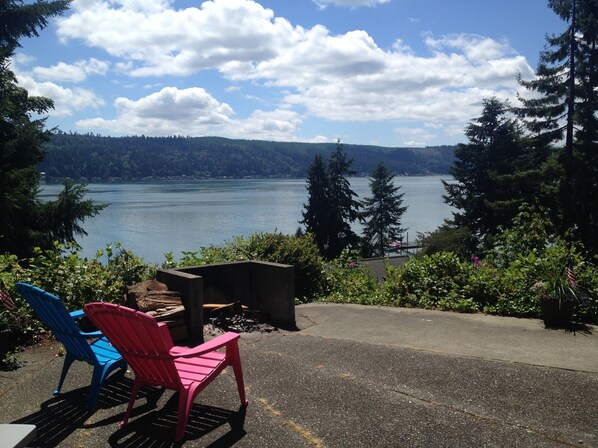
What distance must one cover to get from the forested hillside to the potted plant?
124242mm

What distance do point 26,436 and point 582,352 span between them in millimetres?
5052

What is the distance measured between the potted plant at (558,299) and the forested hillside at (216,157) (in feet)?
408

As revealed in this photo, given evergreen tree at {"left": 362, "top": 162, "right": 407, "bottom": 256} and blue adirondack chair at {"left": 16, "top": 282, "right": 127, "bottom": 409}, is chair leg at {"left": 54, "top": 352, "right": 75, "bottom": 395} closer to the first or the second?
blue adirondack chair at {"left": 16, "top": 282, "right": 127, "bottom": 409}

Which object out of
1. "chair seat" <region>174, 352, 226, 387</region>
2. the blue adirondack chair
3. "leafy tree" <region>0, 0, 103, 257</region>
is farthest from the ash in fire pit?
"leafy tree" <region>0, 0, 103, 257</region>

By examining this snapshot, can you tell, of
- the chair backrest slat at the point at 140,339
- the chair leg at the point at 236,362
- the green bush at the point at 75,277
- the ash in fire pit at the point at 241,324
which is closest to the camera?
the chair backrest slat at the point at 140,339

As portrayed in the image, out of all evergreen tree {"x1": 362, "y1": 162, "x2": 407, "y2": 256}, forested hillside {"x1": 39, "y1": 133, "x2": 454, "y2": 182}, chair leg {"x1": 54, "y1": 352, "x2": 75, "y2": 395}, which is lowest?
evergreen tree {"x1": 362, "y1": 162, "x2": 407, "y2": 256}

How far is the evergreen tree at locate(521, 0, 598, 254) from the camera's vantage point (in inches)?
1029

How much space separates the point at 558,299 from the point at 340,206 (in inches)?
1980

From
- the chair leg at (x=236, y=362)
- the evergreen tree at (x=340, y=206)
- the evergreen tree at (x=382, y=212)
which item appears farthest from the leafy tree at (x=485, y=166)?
the chair leg at (x=236, y=362)

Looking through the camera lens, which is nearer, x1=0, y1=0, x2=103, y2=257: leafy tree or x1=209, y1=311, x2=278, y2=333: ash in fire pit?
x1=209, y1=311, x2=278, y2=333: ash in fire pit

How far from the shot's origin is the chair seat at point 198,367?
3.69 meters

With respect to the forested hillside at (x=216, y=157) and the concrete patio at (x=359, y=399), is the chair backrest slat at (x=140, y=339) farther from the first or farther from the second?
the forested hillside at (x=216, y=157)

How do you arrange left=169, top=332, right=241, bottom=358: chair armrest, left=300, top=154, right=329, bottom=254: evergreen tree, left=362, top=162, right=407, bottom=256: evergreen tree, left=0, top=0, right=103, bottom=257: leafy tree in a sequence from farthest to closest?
left=362, top=162, right=407, bottom=256: evergreen tree, left=300, top=154, right=329, bottom=254: evergreen tree, left=0, top=0, right=103, bottom=257: leafy tree, left=169, top=332, right=241, bottom=358: chair armrest

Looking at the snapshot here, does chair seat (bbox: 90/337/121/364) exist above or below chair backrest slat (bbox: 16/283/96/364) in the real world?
below
